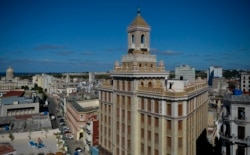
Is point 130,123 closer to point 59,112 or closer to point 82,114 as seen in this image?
point 82,114

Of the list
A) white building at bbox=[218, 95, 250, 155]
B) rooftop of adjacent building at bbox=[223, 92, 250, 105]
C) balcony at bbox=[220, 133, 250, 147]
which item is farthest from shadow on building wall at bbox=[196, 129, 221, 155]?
rooftop of adjacent building at bbox=[223, 92, 250, 105]

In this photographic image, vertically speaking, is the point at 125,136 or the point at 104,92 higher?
the point at 104,92

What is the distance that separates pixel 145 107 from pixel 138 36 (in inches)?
583

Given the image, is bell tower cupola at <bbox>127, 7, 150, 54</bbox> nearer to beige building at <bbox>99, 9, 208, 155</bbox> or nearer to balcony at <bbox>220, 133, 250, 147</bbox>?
beige building at <bbox>99, 9, 208, 155</bbox>

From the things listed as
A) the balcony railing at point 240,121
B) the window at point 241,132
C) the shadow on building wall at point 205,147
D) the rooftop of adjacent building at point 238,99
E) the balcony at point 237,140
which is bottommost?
the shadow on building wall at point 205,147

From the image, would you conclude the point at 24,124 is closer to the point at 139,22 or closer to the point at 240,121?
the point at 139,22

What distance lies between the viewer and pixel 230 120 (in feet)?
114

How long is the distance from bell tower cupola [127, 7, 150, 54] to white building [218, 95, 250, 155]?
783 inches

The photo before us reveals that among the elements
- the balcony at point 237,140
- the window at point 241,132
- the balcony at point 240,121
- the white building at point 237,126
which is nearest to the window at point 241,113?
the white building at point 237,126

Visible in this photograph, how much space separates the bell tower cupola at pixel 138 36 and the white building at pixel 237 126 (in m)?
19.9

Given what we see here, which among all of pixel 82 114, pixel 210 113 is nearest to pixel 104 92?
pixel 82 114

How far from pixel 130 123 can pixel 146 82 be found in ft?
27.4

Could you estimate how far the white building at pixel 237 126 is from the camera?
108 ft

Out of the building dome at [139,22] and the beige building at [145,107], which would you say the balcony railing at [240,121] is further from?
the building dome at [139,22]
